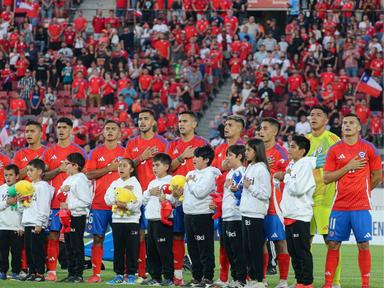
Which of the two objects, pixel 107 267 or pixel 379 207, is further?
pixel 379 207

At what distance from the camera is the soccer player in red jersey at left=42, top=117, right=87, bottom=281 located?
16.3 metres

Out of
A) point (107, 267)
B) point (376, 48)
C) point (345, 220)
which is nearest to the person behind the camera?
point (345, 220)

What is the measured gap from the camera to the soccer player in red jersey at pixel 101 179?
16172 mm

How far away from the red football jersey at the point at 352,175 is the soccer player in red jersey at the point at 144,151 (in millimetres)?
2669

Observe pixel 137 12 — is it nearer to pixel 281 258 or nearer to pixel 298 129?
pixel 298 129

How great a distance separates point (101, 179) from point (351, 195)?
3.79 meters

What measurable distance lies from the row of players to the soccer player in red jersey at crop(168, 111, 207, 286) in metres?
0.01

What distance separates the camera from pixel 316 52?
34000mm

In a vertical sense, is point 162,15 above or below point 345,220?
above

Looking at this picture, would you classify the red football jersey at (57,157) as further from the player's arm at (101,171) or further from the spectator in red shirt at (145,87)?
the spectator in red shirt at (145,87)

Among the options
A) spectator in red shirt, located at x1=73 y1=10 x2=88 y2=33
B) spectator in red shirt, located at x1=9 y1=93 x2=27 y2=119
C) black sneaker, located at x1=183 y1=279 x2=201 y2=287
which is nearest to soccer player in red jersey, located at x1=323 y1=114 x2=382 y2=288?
black sneaker, located at x1=183 y1=279 x2=201 y2=287

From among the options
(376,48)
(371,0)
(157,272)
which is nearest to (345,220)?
(157,272)

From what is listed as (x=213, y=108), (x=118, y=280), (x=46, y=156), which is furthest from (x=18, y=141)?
(x=118, y=280)

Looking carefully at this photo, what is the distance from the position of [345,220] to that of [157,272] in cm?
271
